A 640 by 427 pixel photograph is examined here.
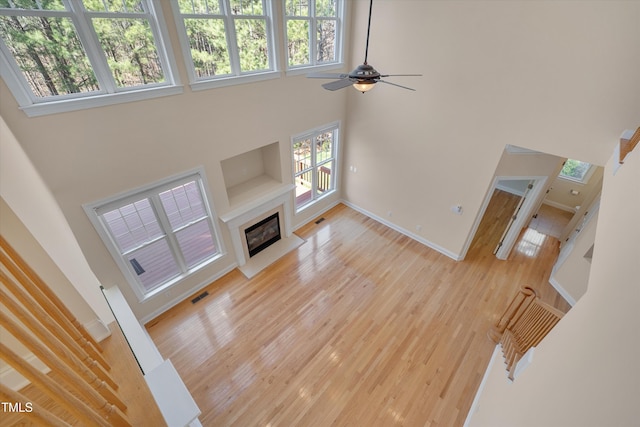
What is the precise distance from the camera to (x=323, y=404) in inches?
148

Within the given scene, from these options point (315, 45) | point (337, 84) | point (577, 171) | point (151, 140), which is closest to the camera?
point (337, 84)

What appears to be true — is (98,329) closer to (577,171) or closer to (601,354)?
(601,354)

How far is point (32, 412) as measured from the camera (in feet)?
2.82

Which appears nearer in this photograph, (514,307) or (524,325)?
(524,325)

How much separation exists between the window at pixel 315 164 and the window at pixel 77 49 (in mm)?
2820

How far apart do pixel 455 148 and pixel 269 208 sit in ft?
12.5

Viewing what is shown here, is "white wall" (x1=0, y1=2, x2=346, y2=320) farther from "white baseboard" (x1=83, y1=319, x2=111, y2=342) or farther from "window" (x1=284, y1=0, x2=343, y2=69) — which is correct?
"white baseboard" (x1=83, y1=319, x2=111, y2=342)

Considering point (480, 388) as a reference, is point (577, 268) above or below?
above

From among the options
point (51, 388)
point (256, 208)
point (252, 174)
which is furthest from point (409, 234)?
point (51, 388)

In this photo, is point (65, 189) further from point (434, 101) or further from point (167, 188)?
point (434, 101)

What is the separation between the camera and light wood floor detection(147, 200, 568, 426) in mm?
3748

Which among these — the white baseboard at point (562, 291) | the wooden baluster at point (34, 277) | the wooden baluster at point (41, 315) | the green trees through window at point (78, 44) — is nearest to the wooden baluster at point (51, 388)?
the wooden baluster at point (41, 315)

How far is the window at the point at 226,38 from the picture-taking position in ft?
11.6

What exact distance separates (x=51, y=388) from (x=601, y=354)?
232 cm
